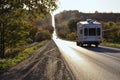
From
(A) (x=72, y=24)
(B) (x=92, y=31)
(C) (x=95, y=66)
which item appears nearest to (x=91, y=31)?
(B) (x=92, y=31)

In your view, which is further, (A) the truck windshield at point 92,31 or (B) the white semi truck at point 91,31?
(A) the truck windshield at point 92,31

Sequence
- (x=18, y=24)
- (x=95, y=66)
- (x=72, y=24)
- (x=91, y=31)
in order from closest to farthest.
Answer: (x=95, y=66), (x=18, y=24), (x=91, y=31), (x=72, y=24)

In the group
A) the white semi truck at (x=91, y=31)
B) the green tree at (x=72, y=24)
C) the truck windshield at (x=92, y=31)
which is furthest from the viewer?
the green tree at (x=72, y=24)

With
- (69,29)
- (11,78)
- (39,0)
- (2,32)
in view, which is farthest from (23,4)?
(69,29)

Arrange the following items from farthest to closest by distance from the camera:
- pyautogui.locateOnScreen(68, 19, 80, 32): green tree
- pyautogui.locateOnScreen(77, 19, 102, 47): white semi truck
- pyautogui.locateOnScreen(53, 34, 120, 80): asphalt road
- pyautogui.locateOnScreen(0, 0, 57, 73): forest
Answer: pyautogui.locateOnScreen(68, 19, 80, 32): green tree
pyautogui.locateOnScreen(77, 19, 102, 47): white semi truck
pyautogui.locateOnScreen(0, 0, 57, 73): forest
pyautogui.locateOnScreen(53, 34, 120, 80): asphalt road

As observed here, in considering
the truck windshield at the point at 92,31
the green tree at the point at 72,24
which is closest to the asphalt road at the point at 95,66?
the truck windshield at the point at 92,31

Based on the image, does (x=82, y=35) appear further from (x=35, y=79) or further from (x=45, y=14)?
(x=35, y=79)

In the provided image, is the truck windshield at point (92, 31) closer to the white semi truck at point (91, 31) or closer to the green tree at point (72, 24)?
the white semi truck at point (91, 31)

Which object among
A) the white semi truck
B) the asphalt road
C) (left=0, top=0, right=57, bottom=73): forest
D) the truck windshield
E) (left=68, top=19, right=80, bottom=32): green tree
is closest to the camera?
the asphalt road

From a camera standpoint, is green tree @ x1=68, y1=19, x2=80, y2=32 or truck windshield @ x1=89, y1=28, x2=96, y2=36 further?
green tree @ x1=68, y1=19, x2=80, y2=32

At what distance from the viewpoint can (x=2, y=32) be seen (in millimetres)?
39188

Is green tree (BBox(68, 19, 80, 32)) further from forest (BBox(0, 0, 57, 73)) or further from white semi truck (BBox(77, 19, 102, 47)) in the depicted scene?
white semi truck (BBox(77, 19, 102, 47))

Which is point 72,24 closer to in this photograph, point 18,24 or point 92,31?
point 92,31

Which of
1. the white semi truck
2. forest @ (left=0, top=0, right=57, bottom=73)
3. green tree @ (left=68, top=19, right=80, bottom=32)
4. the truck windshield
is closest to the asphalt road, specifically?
forest @ (left=0, top=0, right=57, bottom=73)
